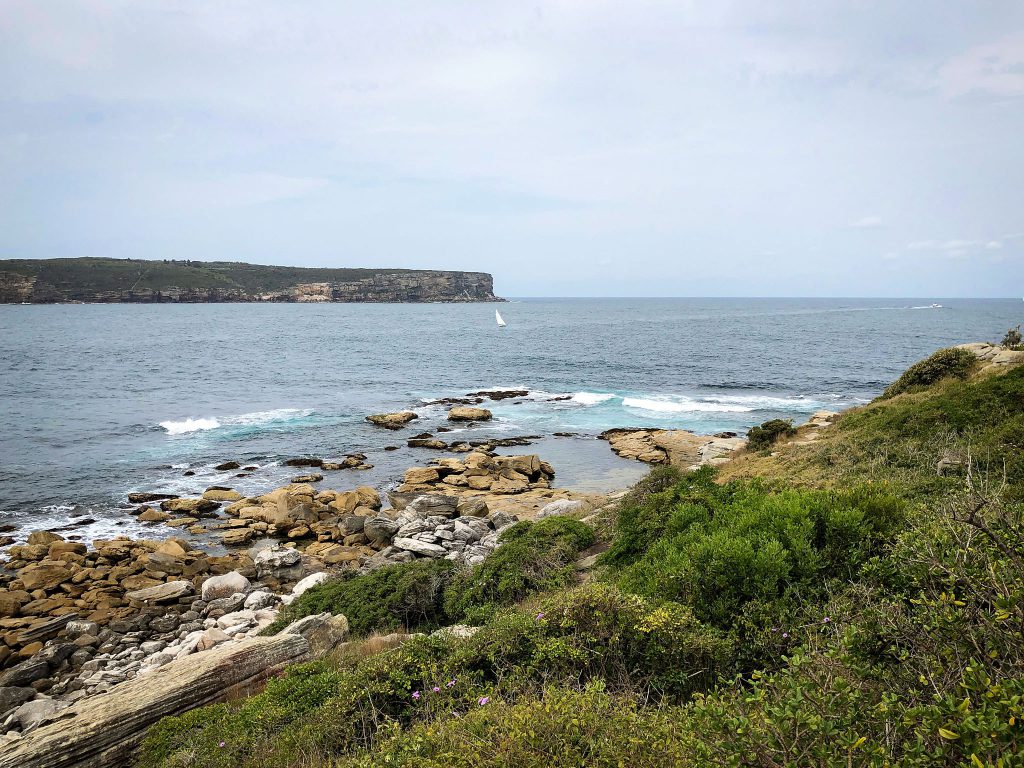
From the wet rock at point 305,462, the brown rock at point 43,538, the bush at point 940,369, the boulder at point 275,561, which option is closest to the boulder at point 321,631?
the boulder at point 275,561

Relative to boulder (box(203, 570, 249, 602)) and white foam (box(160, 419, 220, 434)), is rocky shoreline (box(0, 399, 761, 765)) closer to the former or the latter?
boulder (box(203, 570, 249, 602))

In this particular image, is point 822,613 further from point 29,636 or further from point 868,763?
point 29,636

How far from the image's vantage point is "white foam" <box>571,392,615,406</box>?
4505 cm

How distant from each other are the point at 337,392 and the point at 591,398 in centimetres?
2180

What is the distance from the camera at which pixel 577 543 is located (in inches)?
513

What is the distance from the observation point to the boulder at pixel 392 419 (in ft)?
126

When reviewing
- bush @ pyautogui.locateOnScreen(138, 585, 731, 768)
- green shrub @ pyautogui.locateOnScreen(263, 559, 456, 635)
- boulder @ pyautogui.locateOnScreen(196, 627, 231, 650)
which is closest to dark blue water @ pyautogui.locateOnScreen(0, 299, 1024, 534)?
boulder @ pyautogui.locateOnScreen(196, 627, 231, 650)

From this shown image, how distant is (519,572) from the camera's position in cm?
1155

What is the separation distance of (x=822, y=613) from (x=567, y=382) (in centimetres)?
4839

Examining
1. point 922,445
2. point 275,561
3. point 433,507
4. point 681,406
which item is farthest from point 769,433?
point 681,406

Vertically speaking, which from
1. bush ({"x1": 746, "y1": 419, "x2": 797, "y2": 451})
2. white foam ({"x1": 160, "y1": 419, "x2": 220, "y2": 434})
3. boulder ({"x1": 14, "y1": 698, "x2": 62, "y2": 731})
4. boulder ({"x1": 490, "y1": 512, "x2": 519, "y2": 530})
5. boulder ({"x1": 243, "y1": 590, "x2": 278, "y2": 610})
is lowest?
boulder ({"x1": 243, "y1": 590, "x2": 278, "y2": 610})

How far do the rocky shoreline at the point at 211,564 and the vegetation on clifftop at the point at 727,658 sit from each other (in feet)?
11.4

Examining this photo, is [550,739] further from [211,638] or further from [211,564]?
[211,564]

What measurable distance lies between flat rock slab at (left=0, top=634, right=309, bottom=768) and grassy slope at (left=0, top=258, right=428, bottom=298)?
19334cm
